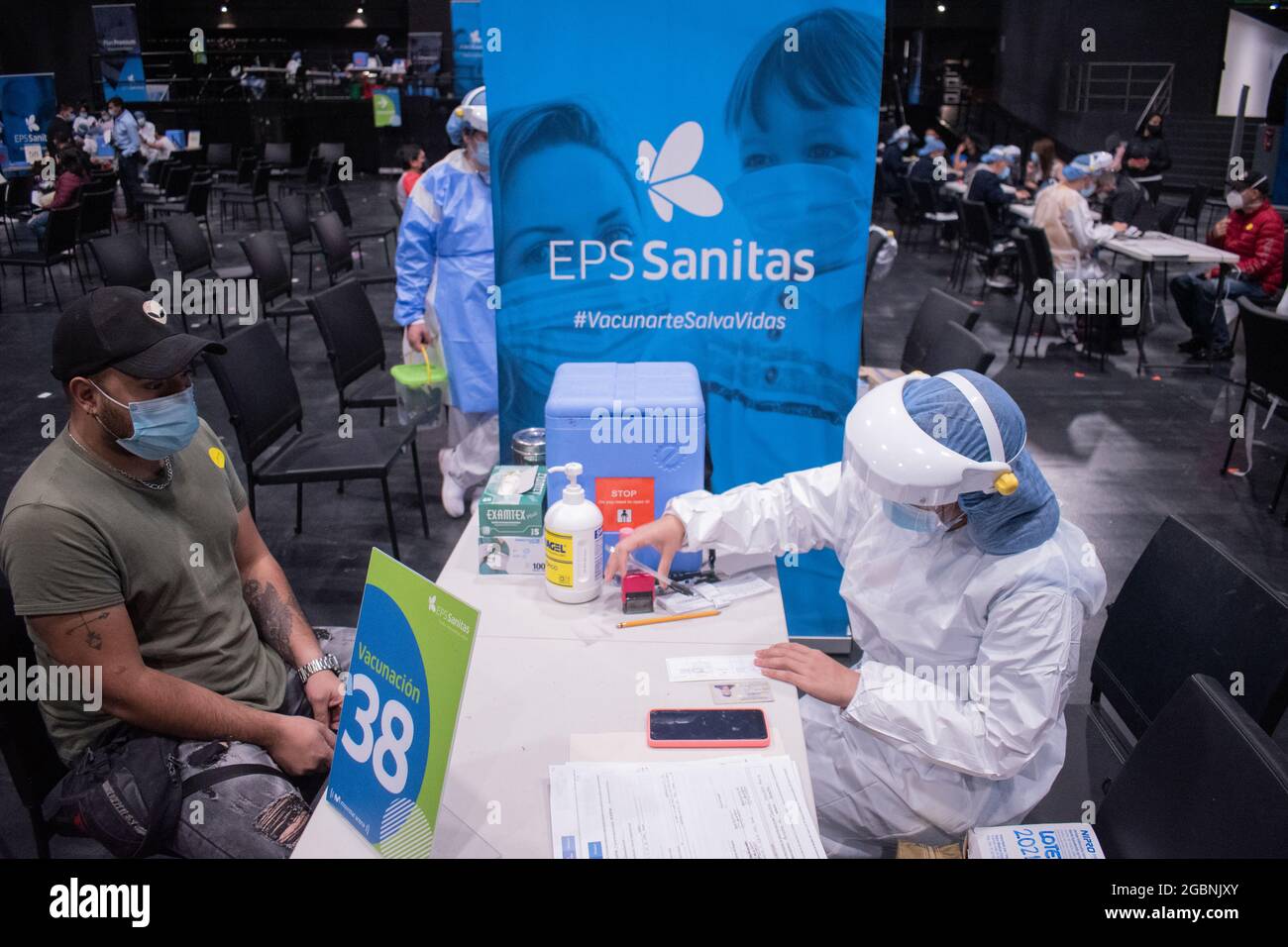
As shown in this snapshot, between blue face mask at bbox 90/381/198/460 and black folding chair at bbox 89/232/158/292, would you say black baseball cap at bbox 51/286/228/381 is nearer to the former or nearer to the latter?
blue face mask at bbox 90/381/198/460

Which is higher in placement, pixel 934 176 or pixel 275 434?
pixel 934 176

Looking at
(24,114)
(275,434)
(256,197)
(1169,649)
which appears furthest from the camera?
(24,114)

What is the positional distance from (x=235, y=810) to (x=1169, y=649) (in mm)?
1867

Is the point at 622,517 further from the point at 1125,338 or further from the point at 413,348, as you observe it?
the point at 1125,338

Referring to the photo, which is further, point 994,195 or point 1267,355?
point 994,195

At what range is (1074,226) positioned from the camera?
722cm

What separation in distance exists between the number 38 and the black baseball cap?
0.85m

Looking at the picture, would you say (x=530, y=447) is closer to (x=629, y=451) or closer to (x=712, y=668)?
(x=629, y=451)

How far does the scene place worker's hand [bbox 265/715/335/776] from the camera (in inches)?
76.8

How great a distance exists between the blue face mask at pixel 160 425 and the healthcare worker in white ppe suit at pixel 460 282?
2430 mm

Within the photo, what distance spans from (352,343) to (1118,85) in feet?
50.9

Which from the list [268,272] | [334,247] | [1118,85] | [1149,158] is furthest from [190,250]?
[1118,85]

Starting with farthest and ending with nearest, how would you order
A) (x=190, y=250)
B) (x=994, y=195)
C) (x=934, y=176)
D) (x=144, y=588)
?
1. (x=934, y=176)
2. (x=994, y=195)
3. (x=190, y=250)
4. (x=144, y=588)

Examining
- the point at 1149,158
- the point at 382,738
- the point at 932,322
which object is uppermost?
the point at 1149,158
